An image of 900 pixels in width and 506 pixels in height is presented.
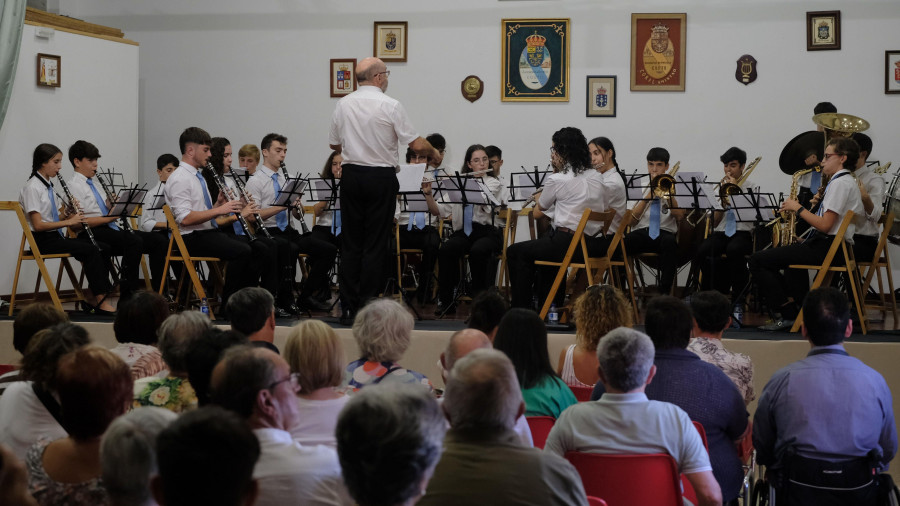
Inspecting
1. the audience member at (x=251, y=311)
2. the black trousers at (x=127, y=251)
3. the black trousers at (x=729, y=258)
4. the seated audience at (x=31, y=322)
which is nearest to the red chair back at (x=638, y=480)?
the audience member at (x=251, y=311)

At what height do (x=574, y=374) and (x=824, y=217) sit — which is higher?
(x=824, y=217)

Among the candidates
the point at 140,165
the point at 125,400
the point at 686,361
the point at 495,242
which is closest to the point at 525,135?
the point at 495,242

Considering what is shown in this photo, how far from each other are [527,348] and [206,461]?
5.46 ft

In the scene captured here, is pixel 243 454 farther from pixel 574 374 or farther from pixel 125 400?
pixel 574 374

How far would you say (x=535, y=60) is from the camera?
8648 millimetres

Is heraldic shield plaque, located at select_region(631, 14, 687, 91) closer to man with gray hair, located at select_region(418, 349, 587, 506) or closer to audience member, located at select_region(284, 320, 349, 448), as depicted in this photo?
audience member, located at select_region(284, 320, 349, 448)

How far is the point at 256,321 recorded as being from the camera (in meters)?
3.67

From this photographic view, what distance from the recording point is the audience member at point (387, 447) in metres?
1.60

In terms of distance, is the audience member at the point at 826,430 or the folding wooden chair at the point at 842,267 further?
the folding wooden chair at the point at 842,267

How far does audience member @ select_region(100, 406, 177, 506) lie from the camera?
1.61 meters

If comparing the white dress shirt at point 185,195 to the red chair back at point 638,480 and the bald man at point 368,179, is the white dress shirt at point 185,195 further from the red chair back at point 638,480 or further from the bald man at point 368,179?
the red chair back at point 638,480

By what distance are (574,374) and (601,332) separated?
0.73ft

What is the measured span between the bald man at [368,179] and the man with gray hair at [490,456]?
3.54m

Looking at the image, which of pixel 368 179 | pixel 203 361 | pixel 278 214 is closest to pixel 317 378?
pixel 203 361
